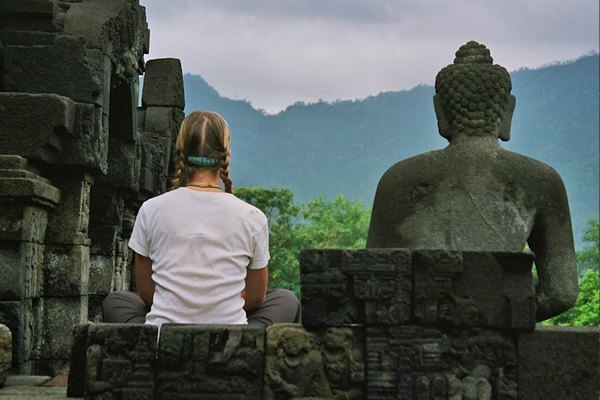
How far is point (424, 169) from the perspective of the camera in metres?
4.05

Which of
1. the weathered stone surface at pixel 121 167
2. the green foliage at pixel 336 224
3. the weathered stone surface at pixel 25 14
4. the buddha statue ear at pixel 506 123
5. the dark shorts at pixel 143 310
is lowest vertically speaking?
the dark shorts at pixel 143 310

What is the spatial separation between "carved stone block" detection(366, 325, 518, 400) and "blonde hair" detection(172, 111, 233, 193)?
1002 millimetres

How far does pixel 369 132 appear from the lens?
166 metres

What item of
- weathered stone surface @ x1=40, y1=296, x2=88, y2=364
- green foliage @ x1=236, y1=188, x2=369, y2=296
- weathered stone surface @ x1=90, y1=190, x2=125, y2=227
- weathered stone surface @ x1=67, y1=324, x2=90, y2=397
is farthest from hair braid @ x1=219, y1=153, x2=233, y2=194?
green foliage @ x1=236, y1=188, x2=369, y2=296

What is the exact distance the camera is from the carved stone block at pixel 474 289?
136 inches

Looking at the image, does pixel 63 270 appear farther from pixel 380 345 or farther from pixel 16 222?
pixel 380 345

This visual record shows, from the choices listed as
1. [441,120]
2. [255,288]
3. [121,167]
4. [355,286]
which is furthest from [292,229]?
[355,286]

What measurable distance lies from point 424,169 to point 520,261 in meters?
0.79

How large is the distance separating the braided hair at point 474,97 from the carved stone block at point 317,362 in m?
1.25

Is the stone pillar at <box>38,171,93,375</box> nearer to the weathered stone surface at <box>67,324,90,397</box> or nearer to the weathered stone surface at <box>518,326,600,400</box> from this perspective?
the weathered stone surface at <box>67,324,90,397</box>

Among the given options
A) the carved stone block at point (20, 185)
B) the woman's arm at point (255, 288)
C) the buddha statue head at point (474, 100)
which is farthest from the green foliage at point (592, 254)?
the woman's arm at point (255, 288)

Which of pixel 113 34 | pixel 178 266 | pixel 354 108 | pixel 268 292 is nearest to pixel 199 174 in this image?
pixel 178 266

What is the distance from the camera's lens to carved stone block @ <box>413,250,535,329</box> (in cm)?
345

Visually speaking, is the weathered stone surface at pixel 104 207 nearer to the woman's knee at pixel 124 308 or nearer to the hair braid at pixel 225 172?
the woman's knee at pixel 124 308
